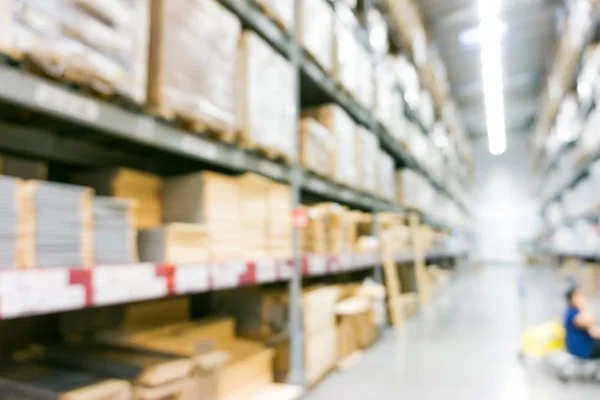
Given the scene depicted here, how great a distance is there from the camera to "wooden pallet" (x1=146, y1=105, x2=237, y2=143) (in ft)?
6.06

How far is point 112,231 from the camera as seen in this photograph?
1651mm

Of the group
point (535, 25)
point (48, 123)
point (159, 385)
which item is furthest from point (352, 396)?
point (535, 25)

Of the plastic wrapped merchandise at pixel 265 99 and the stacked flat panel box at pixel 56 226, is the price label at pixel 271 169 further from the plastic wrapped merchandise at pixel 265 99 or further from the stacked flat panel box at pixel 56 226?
the stacked flat panel box at pixel 56 226

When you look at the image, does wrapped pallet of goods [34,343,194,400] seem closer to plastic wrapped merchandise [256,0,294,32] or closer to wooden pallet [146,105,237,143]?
wooden pallet [146,105,237,143]

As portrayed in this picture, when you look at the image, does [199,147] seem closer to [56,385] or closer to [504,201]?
[56,385]

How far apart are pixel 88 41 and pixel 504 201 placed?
68.8 ft

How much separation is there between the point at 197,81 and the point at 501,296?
824 centimetres

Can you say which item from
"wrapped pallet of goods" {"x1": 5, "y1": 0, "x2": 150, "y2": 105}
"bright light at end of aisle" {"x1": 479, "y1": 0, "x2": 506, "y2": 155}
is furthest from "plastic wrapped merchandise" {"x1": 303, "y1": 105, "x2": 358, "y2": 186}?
"bright light at end of aisle" {"x1": 479, "y1": 0, "x2": 506, "y2": 155}

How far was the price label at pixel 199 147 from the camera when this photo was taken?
2.05 meters

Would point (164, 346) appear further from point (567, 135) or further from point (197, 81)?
point (567, 135)

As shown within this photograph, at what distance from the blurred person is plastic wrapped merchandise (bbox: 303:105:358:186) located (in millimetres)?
2056

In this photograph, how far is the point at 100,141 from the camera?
2.43 m

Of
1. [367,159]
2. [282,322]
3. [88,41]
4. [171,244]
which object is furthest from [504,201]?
[88,41]

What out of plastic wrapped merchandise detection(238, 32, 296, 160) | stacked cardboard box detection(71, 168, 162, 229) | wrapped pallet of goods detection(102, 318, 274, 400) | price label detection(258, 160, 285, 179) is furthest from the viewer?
price label detection(258, 160, 285, 179)
